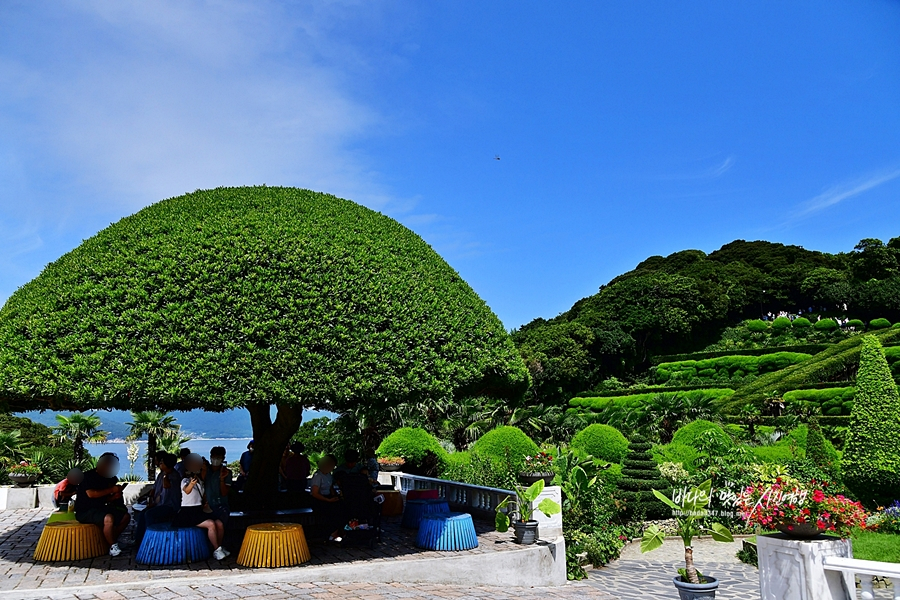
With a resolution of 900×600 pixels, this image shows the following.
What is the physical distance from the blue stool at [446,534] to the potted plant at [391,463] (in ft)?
36.5

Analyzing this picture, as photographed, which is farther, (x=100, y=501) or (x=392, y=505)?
(x=392, y=505)

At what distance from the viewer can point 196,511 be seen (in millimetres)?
9242

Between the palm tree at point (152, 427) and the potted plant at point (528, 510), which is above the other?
the palm tree at point (152, 427)

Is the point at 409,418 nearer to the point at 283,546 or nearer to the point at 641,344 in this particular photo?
the point at 283,546

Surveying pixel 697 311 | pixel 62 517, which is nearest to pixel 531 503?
pixel 62 517

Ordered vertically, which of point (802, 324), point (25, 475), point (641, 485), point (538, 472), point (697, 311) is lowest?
point (641, 485)

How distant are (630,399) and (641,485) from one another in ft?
95.0

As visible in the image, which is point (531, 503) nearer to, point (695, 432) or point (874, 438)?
point (874, 438)

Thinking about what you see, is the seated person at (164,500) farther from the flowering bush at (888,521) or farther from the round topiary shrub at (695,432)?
the round topiary shrub at (695,432)

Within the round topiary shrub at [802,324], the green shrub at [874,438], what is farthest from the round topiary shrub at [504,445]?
the round topiary shrub at [802,324]

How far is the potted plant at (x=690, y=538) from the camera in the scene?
25.8 feet

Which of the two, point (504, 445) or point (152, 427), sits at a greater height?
point (152, 427)

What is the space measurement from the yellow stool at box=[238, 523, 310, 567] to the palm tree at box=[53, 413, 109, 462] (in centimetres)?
1763

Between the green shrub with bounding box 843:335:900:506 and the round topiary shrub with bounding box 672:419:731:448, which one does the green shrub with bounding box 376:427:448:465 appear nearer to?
the round topiary shrub with bounding box 672:419:731:448
